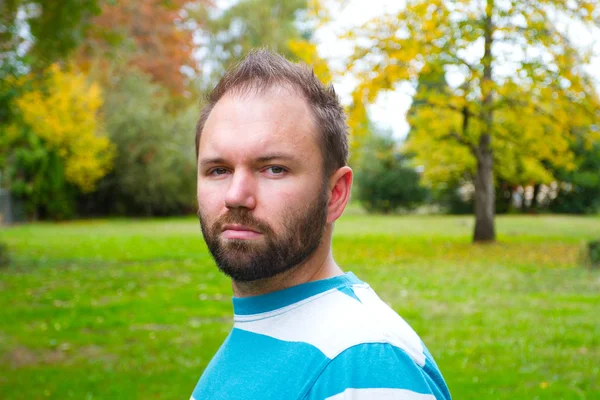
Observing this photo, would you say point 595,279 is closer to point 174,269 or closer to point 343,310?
point 174,269

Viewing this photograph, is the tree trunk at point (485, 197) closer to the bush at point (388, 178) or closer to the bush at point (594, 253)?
the bush at point (594, 253)

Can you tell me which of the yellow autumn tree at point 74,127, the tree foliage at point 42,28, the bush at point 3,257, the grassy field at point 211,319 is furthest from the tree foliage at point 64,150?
the tree foliage at point 42,28

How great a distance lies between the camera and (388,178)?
3638 centimetres

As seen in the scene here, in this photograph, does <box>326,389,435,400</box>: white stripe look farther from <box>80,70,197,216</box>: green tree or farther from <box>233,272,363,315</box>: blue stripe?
<box>80,70,197,216</box>: green tree

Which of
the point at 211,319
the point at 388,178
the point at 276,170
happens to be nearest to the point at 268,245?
the point at 276,170

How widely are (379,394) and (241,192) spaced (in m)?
0.41

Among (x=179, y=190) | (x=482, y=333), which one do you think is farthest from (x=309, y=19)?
(x=179, y=190)

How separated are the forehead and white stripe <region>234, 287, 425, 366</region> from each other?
0.91 feet

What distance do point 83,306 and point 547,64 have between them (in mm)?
10174

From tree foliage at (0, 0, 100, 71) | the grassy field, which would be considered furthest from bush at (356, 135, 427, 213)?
tree foliage at (0, 0, 100, 71)

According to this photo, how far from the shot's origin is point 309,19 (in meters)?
14.4

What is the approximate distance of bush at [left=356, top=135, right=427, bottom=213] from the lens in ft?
119

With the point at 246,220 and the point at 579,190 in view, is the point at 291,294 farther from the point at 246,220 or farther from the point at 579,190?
the point at 579,190

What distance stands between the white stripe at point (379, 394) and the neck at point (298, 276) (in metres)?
0.26
